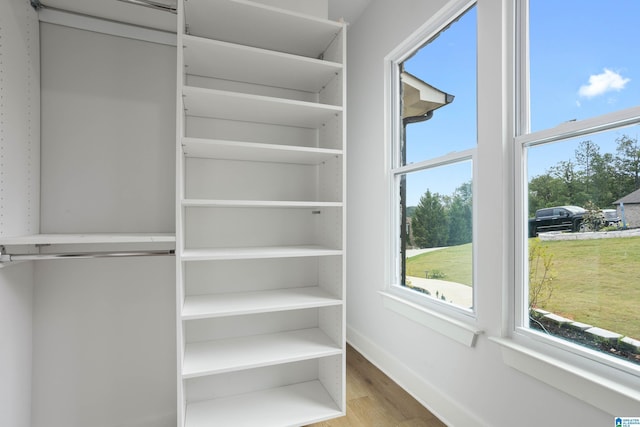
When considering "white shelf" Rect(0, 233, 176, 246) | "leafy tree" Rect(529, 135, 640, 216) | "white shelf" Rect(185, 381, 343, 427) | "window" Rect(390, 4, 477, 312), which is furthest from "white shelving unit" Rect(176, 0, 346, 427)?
"leafy tree" Rect(529, 135, 640, 216)

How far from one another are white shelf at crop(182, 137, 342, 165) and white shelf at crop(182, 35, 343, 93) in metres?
0.43

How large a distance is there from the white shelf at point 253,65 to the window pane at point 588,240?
3.82 ft

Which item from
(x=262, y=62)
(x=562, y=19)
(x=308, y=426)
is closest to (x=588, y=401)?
(x=308, y=426)

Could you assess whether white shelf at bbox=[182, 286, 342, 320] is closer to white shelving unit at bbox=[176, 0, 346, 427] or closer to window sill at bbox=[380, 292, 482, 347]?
white shelving unit at bbox=[176, 0, 346, 427]

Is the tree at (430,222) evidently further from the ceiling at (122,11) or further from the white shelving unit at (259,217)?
the ceiling at (122,11)

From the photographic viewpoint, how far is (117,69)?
5.30ft

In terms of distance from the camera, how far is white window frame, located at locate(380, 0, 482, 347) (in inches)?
67.3

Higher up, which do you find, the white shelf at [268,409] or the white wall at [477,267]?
the white wall at [477,267]

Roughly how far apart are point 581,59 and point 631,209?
65cm

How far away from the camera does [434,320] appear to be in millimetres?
1848

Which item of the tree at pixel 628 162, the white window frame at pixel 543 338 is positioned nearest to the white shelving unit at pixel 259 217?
the white window frame at pixel 543 338

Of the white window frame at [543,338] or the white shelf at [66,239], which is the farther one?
the white shelf at [66,239]

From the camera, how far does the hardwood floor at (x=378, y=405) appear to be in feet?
5.72

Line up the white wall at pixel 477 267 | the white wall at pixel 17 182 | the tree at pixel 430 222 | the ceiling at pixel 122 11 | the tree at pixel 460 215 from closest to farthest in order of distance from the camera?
the white wall at pixel 17 182 < the white wall at pixel 477 267 < the ceiling at pixel 122 11 < the tree at pixel 460 215 < the tree at pixel 430 222
